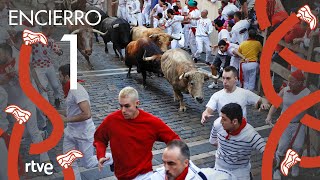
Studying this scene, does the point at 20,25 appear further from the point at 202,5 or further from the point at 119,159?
the point at 202,5

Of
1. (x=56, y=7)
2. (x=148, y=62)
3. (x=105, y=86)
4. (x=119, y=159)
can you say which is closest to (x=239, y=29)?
(x=148, y=62)

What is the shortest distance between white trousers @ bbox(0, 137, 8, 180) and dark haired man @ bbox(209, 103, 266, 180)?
271 centimetres

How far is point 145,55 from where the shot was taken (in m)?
10.5

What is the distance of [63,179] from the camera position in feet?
19.3

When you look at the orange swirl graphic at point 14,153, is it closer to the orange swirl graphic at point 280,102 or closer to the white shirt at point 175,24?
the orange swirl graphic at point 280,102

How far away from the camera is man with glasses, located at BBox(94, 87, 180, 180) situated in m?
4.51

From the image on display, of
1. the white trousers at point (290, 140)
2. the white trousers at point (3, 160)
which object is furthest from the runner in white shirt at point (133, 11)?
the white trousers at point (3, 160)

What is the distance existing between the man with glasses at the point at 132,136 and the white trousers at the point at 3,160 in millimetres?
1547

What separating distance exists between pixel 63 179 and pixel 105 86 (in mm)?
4541

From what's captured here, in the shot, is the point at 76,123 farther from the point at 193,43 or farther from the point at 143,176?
the point at 193,43

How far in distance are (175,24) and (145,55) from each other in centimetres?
347

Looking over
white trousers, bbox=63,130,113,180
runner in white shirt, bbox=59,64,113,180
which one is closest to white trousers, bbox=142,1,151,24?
runner in white shirt, bbox=59,64,113,180

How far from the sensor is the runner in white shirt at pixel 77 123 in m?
5.49

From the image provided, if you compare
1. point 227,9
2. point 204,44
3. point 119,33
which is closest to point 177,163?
point 227,9
